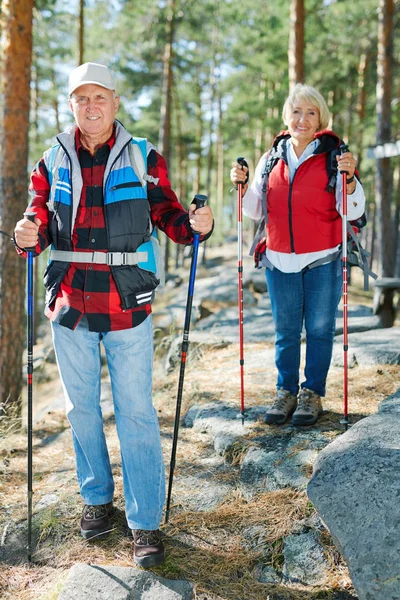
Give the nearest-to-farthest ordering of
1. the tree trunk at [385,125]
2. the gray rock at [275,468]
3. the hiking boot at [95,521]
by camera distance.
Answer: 1. the hiking boot at [95,521]
2. the gray rock at [275,468]
3. the tree trunk at [385,125]

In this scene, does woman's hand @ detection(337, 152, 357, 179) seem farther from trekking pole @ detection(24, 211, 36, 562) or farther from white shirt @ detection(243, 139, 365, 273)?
trekking pole @ detection(24, 211, 36, 562)

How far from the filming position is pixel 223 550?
2887 millimetres

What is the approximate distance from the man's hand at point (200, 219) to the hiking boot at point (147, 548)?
Answer: 167 centimetres

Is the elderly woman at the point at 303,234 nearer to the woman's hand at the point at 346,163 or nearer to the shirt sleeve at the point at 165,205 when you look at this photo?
the woman's hand at the point at 346,163

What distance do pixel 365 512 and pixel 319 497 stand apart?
0.25 m

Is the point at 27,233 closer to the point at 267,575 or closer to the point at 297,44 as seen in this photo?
the point at 267,575

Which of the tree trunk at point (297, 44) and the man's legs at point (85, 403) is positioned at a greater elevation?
the tree trunk at point (297, 44)

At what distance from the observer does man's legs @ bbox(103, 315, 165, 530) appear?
9.14ft

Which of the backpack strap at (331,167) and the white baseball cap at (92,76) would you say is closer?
the white baseball cap at (92,76)

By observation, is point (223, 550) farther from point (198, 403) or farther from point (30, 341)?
point (198, 403)

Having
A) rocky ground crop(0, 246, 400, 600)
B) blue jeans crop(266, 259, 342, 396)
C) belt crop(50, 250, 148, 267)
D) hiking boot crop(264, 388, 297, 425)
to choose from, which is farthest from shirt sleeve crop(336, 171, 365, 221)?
belt crop(50, 250, 148, 267)

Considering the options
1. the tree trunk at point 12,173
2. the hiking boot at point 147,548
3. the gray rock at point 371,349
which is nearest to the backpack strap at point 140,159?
the hiking boot at point 147,548

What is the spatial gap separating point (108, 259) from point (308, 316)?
1.78m

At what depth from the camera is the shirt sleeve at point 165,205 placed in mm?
2903
